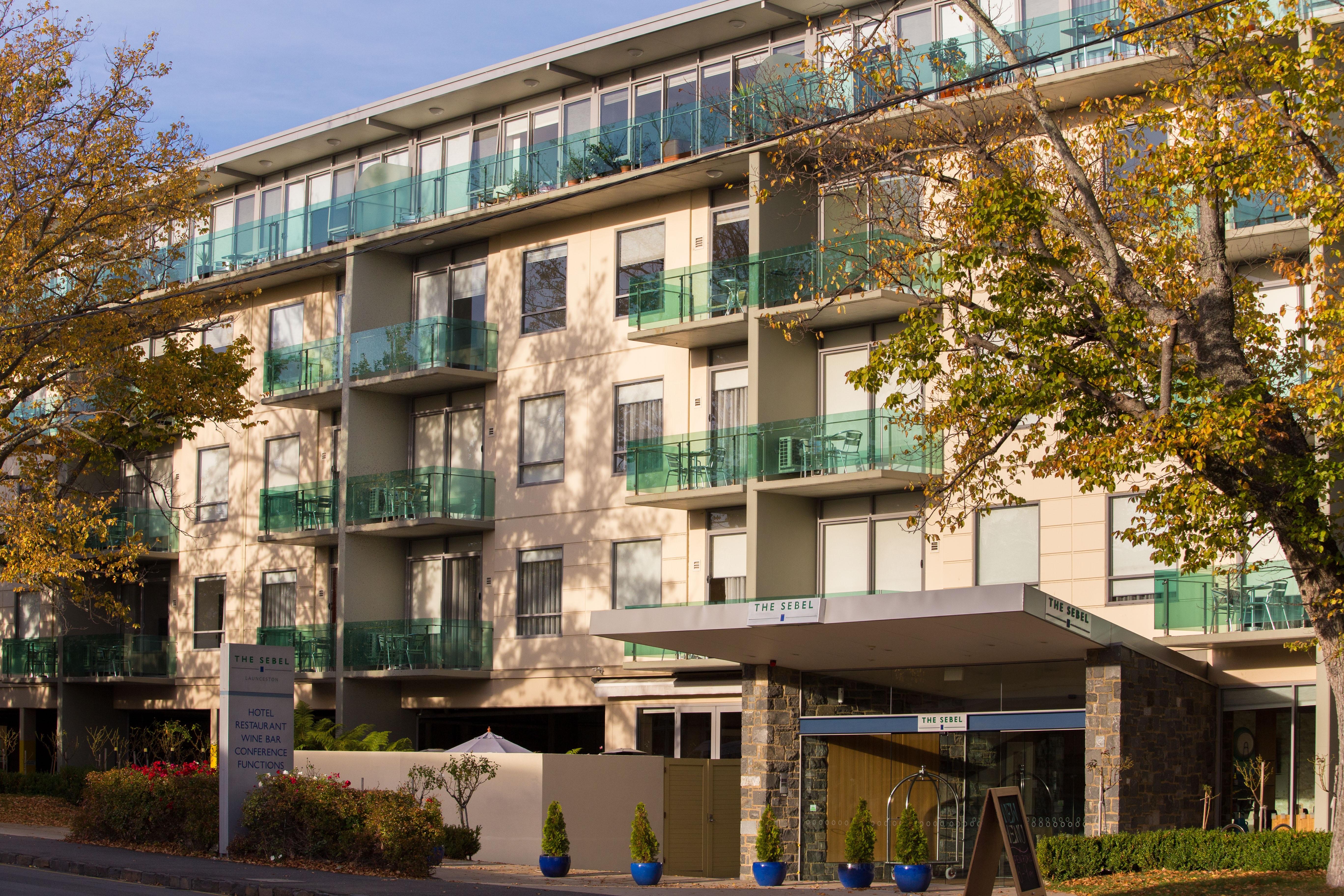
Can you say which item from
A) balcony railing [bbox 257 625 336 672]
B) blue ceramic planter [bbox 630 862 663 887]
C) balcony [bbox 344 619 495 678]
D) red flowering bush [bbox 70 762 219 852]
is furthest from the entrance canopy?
balcony railing [bbox 257 625 336 672]

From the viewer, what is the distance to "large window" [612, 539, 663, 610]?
31.4 meters

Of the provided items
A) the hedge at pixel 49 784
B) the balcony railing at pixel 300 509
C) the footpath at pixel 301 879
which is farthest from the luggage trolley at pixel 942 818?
the hedge at pixel 49 784

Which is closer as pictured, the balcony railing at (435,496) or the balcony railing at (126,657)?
the balcony railing at (435,496)

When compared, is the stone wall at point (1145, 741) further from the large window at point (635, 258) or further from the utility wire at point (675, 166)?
the large window at point (635, 258)

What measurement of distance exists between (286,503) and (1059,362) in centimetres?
2333

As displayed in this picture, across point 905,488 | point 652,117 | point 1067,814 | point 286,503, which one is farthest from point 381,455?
point 1067,814

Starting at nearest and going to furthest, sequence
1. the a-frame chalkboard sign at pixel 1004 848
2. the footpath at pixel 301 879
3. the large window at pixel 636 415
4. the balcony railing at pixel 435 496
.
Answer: the a-frame chalkboard sign at pixel 1004 848
the footpath at pixel 301 879
the large window at pixel 636 415
the balcony railing at pixel 435 496

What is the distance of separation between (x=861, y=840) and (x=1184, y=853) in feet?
A: 14.4

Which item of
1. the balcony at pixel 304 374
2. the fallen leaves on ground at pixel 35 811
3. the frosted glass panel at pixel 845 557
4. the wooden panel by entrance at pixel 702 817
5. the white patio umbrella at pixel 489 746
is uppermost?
the balcony at pixel 304 374

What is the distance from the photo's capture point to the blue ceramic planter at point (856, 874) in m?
22.2

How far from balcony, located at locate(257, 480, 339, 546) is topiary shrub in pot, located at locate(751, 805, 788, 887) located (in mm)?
15695

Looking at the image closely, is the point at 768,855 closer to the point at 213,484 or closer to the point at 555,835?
the point at 555,835

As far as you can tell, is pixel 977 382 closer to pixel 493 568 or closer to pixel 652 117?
pixel 652 117

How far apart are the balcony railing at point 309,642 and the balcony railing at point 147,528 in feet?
18.2
